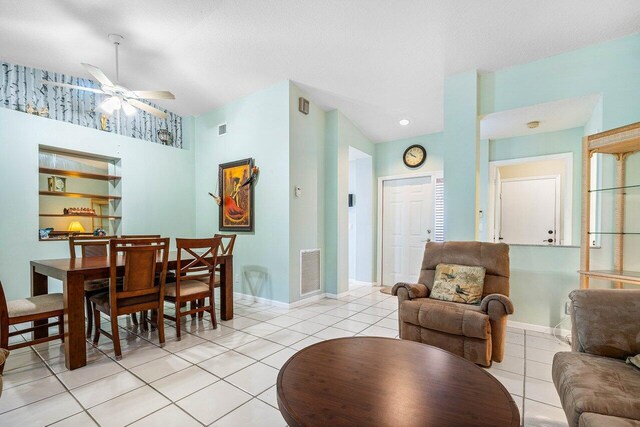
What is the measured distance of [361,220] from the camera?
5.60m

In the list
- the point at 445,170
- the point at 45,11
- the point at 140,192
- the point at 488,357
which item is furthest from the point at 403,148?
the point at 45,11

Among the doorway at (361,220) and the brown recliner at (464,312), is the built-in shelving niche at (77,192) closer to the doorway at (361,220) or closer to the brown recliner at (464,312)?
the doorway at (361,220)

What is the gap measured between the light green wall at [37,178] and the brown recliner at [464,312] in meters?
4.17

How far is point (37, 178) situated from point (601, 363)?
5.71m

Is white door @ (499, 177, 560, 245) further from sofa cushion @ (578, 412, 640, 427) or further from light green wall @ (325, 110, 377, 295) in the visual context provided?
sofa cushion @ (578, 412, 640, 427)

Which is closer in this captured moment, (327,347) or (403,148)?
(327,347)

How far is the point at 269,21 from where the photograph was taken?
2895mm

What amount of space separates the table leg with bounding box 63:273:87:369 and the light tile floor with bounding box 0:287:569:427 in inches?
3.8

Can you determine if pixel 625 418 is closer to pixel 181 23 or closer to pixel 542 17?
pixel 542 17

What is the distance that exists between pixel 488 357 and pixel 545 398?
1.36ft

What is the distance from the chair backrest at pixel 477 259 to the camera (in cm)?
275

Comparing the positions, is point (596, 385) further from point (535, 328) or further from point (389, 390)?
point (535, 328)

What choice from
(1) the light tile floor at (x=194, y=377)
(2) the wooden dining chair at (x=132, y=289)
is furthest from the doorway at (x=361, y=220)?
(2) the wooden dining chair at (x=132, y=289)

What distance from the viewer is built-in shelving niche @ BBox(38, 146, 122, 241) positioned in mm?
4176
